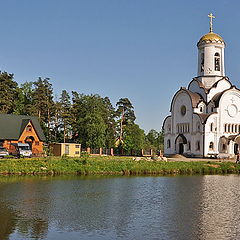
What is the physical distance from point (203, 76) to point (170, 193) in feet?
130

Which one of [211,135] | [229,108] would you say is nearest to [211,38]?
[229,108]

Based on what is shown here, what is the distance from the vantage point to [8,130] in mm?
49062

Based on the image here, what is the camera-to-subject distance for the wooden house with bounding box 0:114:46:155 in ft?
158

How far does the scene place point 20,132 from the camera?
49.5 meters

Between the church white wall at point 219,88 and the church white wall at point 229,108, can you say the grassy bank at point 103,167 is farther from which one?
the church white wall at point 219,88

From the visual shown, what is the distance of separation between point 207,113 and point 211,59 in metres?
8.55

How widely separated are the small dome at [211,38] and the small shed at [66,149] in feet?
87.5

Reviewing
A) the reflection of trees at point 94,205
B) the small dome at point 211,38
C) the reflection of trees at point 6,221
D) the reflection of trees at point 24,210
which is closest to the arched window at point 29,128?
the reflection of trees at point 94,205

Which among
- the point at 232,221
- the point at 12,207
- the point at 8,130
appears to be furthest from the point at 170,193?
the point at 8,130

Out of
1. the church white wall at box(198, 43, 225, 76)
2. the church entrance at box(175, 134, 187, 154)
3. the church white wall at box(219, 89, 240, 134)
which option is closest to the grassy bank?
the church white wall at box(219, 89, 240, 134)

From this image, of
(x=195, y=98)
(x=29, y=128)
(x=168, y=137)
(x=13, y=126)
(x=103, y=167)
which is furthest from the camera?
(x=168, y=137)

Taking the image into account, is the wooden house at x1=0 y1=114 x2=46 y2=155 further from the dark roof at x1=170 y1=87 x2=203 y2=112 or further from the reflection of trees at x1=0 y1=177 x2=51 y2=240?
the reflection of trees at x1=0 y1=177 x2=51 y2=240

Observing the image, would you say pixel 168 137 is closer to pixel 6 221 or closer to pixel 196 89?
pixel 196 89

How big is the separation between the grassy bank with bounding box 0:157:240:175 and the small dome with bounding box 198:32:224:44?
2483cm
